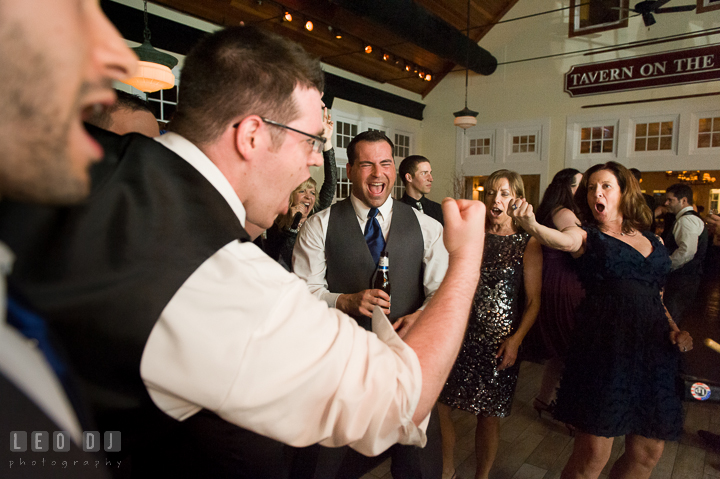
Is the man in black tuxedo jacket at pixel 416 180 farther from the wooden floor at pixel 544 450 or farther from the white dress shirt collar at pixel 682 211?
the white dress shirt collar at pixel 682 211

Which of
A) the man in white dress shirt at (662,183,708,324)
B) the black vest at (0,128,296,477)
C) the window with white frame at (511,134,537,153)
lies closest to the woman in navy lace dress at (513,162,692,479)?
the black vest at (0,128,296,477)

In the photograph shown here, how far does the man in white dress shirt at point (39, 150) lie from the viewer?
284mm

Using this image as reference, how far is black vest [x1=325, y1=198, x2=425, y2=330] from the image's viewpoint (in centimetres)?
192

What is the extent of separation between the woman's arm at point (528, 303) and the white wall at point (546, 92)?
6.59 meters

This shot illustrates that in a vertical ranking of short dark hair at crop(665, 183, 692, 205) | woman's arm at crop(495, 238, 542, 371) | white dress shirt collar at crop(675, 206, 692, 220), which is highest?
short dark hair at crop(665, 183, 692, 205)

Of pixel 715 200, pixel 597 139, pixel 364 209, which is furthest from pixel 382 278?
pixel 715 200

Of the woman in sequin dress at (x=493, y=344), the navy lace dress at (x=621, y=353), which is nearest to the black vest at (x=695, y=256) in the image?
the navy lace dress at (x=621, y=353)

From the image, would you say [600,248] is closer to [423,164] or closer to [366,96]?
[423,164]

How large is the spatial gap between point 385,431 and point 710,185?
392 inches

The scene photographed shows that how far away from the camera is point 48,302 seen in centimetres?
51

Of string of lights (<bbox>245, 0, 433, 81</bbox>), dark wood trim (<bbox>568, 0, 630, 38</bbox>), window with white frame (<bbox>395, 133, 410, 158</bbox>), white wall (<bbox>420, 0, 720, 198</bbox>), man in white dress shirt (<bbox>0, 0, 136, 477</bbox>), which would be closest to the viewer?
man in white dress shirt (<bbox>0, 0, 136, 477</bbox>)

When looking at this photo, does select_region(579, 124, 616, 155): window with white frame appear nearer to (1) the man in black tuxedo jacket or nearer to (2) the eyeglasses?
(1) the man in black tuxedo jacket

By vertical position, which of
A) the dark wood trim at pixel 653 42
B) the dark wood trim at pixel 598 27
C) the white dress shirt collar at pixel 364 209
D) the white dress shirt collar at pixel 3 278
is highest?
the dark wood trim at pixel 598 27

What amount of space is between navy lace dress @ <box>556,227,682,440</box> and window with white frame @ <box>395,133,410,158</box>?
7.60 metres
